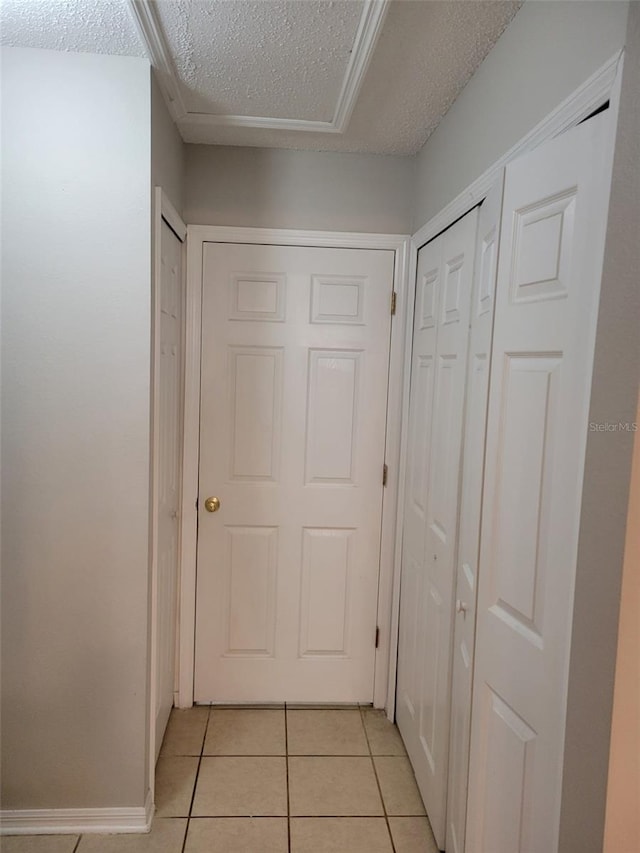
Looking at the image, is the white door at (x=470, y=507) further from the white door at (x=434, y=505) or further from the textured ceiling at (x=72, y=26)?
the textured ceiling at (x=72, y=26)

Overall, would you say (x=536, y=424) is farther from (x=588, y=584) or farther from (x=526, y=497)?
(x=588, y=584)

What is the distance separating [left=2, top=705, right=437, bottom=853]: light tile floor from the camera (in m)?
1.87

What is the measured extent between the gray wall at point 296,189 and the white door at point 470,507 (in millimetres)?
879

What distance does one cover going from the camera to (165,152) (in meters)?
1.99

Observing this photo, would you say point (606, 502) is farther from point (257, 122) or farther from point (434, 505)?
point (257, 122)

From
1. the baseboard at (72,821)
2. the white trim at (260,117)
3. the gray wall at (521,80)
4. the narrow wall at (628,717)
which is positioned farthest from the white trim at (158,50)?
the baseboard at (72,821)

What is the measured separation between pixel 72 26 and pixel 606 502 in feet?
5.75

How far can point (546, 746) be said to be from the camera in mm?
1175

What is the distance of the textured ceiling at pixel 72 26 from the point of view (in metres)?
1.47

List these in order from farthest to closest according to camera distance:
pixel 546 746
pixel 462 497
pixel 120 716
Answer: pixel 120 716
pixel 462 497
pixel 546 746

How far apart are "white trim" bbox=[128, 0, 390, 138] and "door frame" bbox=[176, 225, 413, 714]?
1.29ft

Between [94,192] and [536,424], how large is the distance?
1420 mm

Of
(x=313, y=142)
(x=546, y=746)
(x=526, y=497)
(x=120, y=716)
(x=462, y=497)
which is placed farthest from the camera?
(x=313, y=142)

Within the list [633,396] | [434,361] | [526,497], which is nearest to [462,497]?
[526,497]
